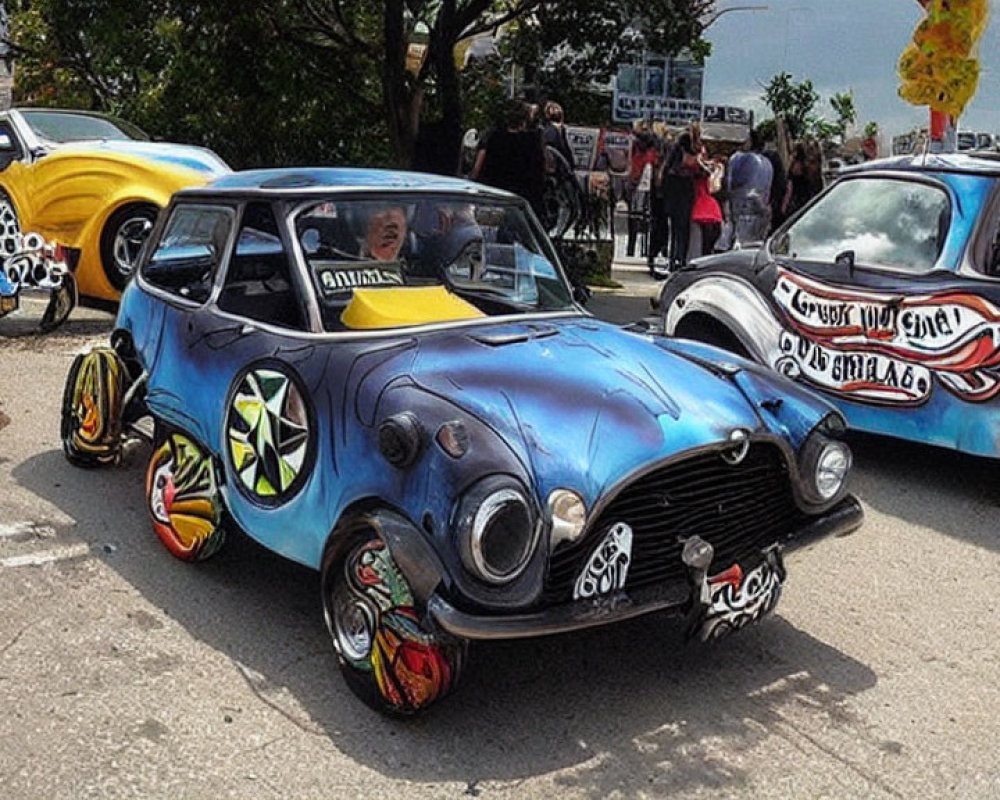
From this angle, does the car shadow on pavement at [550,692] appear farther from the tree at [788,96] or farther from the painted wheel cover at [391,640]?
the tree at [788,96]

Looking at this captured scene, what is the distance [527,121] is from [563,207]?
116 cm

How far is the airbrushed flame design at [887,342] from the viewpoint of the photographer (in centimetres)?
574

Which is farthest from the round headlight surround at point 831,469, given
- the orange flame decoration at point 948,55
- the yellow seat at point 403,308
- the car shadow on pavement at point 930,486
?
the orange flame decoration at point 948,55

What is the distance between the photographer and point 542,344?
13.3ft

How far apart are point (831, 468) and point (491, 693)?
1.32 metres

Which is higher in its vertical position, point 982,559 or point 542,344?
point 542,344

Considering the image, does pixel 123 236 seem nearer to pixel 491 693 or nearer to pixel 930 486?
pixel 930 486

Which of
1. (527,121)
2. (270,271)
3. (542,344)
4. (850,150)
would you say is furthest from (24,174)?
(850,150)

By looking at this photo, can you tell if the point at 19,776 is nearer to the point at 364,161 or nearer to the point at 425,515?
the point at 425,515

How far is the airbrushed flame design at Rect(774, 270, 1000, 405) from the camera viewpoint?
5.74 meters

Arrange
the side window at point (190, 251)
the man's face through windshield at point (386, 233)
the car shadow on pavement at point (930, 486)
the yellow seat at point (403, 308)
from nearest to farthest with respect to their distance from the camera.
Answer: the yellow seat at point (403, 308)
the man's face through windshield at point (386, 233)
the side window at point (190, 251)
the car shadow on pavement at point (930, 486)

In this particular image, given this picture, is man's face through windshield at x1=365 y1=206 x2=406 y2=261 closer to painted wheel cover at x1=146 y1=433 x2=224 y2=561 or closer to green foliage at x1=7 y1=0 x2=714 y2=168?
painted wheel cover at x1=146 y1=433 x2=224 y2=561

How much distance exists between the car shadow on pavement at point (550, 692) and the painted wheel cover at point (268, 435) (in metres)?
0.53

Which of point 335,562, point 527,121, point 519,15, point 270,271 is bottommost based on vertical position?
point 335,562
